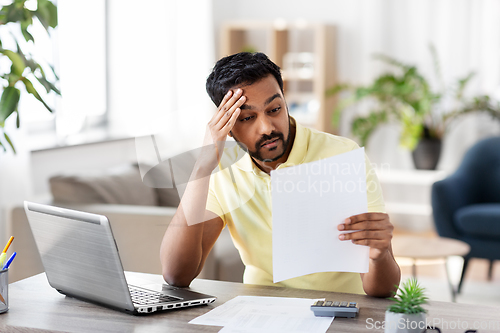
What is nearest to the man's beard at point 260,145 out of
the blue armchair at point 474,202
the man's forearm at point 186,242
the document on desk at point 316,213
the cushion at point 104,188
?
the man's forearm at point 186,242

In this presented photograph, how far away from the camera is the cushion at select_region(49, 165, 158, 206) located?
254 centimetres

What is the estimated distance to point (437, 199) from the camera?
3.21 m

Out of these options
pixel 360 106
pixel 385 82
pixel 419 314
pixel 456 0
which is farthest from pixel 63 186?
pixel 456 0

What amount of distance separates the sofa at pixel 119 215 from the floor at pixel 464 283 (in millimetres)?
887

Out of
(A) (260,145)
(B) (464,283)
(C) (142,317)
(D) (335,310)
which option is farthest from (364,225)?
(B) (464,283)

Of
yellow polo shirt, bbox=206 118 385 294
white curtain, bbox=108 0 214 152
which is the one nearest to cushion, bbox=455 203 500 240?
white curtain, bbox=108 0 214 152

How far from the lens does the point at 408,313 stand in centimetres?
93

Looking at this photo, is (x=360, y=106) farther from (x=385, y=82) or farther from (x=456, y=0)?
(x=456, y=0)

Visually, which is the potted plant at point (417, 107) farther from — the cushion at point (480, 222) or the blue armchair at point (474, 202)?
the cushion at point (480, 222)

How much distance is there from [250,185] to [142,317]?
0.44 m

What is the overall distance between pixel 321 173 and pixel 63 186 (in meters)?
1.73

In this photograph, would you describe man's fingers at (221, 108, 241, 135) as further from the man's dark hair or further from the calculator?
the calculator

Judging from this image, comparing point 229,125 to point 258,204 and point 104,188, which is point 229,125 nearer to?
point 258,204

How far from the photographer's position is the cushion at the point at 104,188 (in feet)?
8.32
